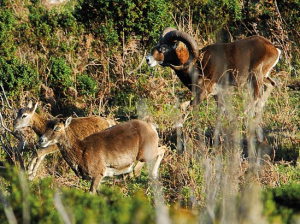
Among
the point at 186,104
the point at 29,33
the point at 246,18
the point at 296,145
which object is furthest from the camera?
the point at 246,18

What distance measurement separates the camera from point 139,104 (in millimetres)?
12984

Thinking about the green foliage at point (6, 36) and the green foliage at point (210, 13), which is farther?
the green foliage at point (210, 13)

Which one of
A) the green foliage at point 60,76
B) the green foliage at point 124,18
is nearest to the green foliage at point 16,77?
the green foliage at point 60,76

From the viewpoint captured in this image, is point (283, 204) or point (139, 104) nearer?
point (283, 204)

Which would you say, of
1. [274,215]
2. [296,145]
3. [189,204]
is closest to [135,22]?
[296,145]

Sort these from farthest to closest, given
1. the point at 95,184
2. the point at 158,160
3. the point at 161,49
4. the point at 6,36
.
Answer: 1. the point at 6,36
2. the point at 161,49
3. the point at 158,160
4. the point at 95,184

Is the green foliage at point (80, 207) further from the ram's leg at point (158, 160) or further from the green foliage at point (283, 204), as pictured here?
the ram's leg at point (158, 160)

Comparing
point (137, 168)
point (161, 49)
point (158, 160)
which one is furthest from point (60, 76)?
point (158, 160)

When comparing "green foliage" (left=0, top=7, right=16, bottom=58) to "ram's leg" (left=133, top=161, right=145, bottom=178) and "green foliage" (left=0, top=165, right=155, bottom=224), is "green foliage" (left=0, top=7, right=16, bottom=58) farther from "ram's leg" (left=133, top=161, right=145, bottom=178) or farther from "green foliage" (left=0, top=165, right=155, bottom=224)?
"green foliage" (left=0, top=165, right=155, bottom=224)

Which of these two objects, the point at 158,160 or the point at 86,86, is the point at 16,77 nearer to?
the point at 86,86

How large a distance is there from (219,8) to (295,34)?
2.07 meters

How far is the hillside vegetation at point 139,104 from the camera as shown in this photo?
6164 millimetres

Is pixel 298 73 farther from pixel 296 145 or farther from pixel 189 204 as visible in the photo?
pixel 189 204

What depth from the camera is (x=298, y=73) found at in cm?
1456
